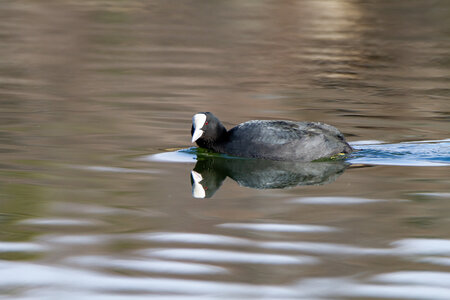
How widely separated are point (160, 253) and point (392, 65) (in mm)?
14309

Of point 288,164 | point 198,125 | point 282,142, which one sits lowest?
point 288,164

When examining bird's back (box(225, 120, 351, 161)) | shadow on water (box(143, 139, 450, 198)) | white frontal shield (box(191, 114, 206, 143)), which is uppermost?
white frontal shield (box(191, 114, 206, 143))

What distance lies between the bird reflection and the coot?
0.34 ft

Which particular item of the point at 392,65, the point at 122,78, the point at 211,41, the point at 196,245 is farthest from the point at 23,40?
the point at 196,245

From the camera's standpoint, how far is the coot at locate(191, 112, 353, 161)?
9539 millimetres

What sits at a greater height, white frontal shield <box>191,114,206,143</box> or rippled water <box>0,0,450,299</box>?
white frontal shield <box>191,114,206,143</box>

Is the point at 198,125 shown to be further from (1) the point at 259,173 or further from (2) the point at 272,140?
(1) the point at 259,173

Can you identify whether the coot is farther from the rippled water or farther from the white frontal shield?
the rippled water

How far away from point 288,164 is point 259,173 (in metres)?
0.55

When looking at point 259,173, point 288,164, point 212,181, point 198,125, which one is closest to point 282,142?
point 288,164

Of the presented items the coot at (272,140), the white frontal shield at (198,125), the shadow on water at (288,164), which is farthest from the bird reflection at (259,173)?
the white frontal shield at (198,125)

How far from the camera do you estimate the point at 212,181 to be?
8812 millimetres

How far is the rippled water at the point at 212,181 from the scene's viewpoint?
5.71 metres

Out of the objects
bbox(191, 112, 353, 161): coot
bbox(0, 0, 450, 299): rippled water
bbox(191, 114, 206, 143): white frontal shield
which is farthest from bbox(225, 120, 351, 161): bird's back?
bbox(191, 114, 206, 143): white frontal shield
